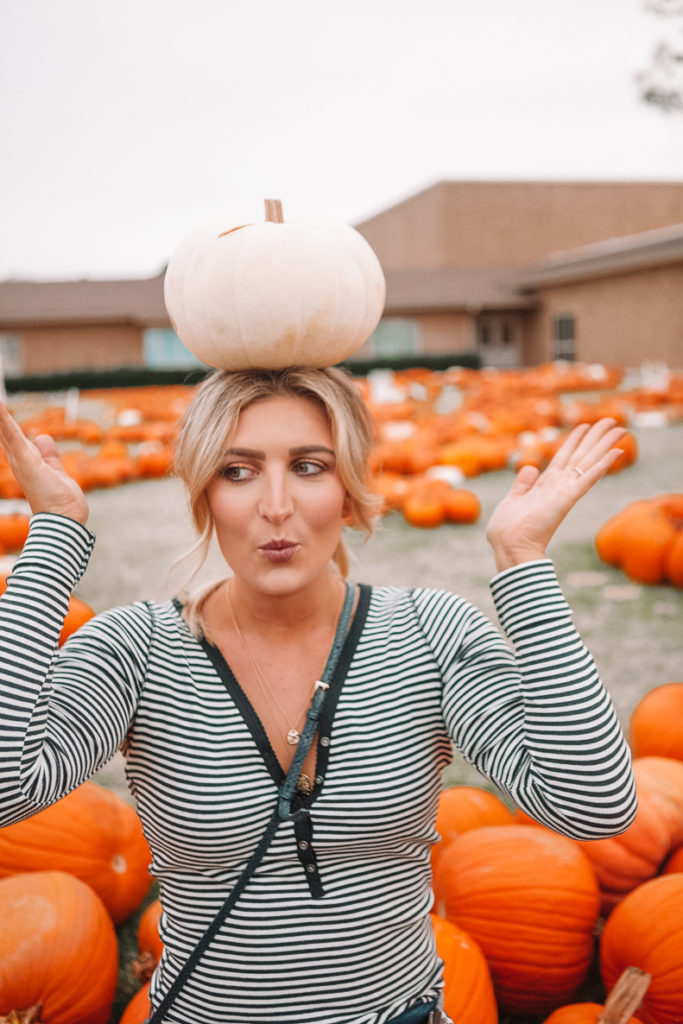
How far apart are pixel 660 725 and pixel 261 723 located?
1764 millimetres

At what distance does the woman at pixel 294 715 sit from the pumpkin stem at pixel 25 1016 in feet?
1.54

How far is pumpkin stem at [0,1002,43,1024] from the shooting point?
1740mm

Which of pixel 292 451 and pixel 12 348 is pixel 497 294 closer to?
pixel 12 348

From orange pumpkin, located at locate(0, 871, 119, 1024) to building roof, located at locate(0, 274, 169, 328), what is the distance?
2754 cm

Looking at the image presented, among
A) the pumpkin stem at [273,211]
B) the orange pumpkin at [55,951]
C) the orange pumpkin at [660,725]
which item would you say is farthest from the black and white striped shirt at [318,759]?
the orange pumpkin at [660,725]

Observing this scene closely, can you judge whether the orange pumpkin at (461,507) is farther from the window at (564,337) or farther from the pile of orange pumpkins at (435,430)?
the window at (564,337)

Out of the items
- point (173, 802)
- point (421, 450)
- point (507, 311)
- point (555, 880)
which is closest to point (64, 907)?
point (173, 802)

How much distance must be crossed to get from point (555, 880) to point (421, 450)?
6.30 metres

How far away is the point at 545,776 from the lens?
1306 mm

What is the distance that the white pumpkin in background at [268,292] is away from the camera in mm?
1550

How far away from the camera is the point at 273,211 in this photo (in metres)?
1.70

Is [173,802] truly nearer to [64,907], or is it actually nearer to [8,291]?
[64,907]

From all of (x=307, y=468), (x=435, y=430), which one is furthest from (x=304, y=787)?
(x=435, y=430)

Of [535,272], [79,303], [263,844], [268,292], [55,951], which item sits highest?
[535,272]
